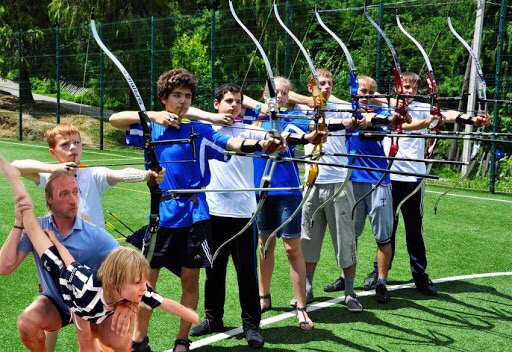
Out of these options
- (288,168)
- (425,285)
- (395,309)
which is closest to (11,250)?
(288,168)

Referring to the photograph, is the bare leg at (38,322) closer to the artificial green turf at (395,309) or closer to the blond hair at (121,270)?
the blond hair at (121,270)

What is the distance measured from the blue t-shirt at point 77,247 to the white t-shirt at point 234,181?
1.12 m

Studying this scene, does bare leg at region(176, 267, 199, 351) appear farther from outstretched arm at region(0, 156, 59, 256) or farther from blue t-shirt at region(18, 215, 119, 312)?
outstretched arm at region(0, 156, 59, 256)

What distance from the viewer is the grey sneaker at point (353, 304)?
5.04m

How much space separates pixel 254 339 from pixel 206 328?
0.39m

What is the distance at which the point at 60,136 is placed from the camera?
377 cm

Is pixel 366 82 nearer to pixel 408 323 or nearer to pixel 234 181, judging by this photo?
pixel 234 181

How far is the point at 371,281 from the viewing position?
5.77 meters

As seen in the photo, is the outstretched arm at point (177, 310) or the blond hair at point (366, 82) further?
the blond hair at point (366, 82)

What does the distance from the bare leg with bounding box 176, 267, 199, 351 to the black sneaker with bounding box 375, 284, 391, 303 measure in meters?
1.73

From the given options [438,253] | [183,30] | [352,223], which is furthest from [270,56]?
[352,223]

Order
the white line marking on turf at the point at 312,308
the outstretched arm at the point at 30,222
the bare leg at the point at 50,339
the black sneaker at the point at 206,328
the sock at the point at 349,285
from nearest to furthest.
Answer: the outstretched arm at the point at 30,222 < the bare leg at the point at 50,339 < the white line marking on turf at the point at 312,308 < the black sneaker at the point at 206,328 < the sock at the point at 349,285

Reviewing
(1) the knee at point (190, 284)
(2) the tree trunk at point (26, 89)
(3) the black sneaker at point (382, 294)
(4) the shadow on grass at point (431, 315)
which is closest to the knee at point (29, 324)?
(1) the knee at point (190, 284)

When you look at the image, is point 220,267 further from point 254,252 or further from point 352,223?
point 352,223
